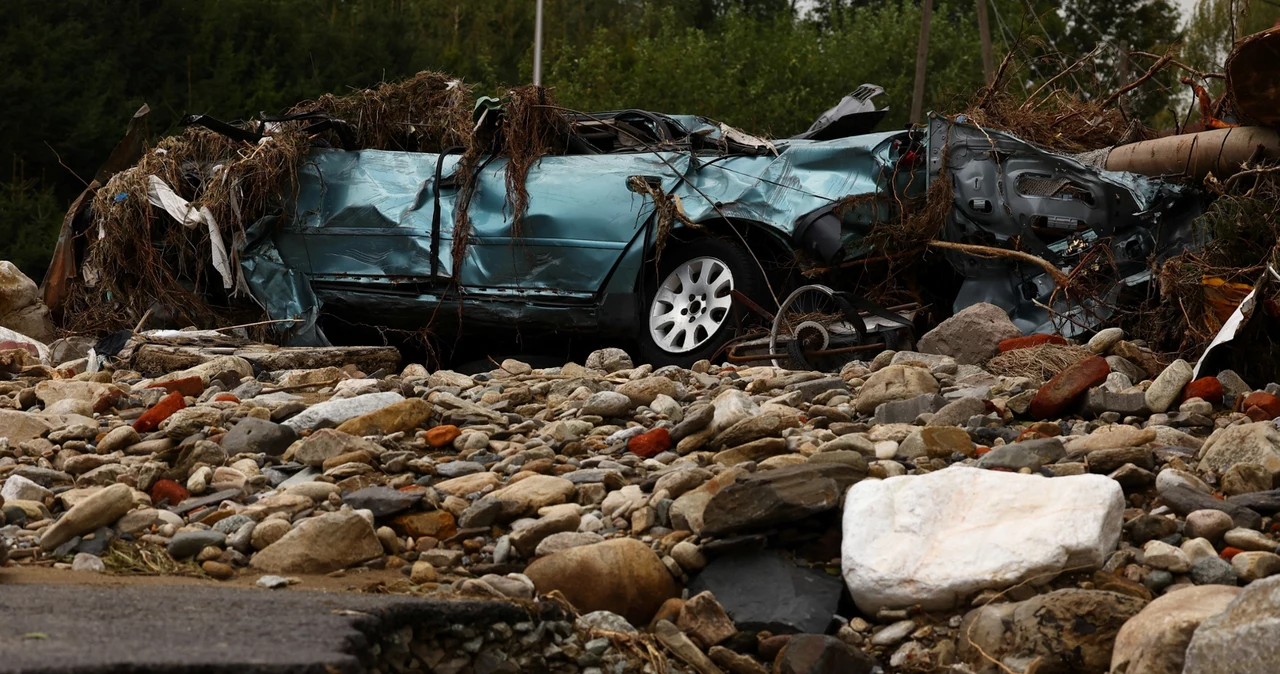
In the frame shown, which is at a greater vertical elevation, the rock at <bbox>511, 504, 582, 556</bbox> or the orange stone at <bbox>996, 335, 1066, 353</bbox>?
the orange stone at <bbox>996, 335, 1066, 353</bbox>

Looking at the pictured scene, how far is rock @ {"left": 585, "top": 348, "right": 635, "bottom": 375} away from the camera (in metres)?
9.01

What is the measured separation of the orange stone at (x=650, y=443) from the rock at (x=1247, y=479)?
7.21ft

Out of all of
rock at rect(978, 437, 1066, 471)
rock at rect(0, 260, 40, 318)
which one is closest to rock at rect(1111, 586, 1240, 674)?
rock at rect(978, 437, 1066, 471)

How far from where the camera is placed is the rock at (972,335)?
28.4ft

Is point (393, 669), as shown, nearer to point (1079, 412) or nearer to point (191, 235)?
point (1079, 412)

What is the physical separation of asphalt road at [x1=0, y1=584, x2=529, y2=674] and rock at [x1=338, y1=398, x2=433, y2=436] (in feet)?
7.45

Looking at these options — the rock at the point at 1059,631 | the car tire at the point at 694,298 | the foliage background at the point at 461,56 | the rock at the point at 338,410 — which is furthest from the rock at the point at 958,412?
the foliage background at the point at 461,56

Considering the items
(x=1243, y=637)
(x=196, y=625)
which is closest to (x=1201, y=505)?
(x=1243, y=637)

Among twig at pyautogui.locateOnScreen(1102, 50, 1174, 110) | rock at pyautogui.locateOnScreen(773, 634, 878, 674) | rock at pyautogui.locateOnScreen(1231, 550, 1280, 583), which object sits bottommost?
rock at pyautogui.locateOnScreen(773, 634, 878, 674)

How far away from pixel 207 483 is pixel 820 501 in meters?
2.48

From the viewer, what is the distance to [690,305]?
9.59m

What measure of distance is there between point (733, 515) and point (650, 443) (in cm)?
139

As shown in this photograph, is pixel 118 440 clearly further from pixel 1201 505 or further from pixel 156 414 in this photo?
pixel 1201 505

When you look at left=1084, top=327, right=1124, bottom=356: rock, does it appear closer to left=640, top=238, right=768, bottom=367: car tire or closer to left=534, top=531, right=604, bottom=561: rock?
left=640, top=238, right=768, bottom=367: car tire
